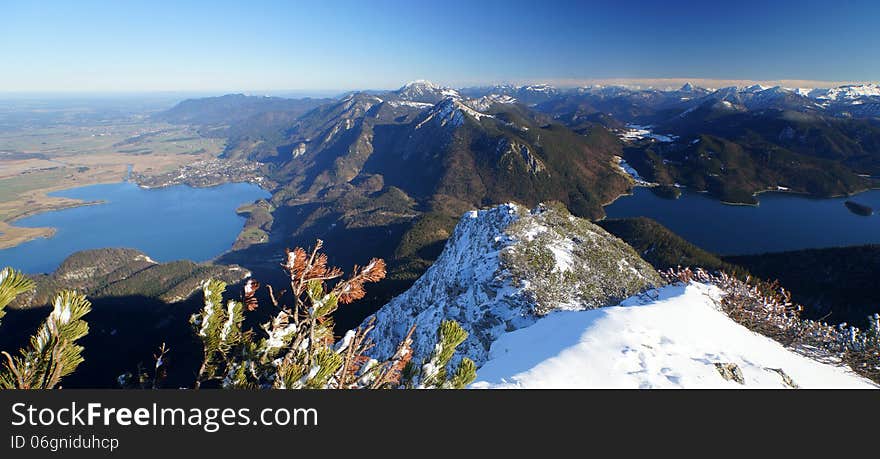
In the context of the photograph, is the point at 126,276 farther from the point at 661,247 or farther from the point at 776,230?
the point at 776,230

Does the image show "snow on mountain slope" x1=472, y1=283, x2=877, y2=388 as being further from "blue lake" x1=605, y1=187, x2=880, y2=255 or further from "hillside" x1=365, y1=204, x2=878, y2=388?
"blue lake" x1=605, y1=187, x2=880, y2=255

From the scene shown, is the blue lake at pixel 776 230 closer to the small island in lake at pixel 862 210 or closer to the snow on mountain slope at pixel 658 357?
the small island in lake at pixel 862 210

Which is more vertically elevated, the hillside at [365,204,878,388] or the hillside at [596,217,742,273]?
the hillside at [365,204,878,388]

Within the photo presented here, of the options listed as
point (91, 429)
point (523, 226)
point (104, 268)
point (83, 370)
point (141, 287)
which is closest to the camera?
point (91, 429)

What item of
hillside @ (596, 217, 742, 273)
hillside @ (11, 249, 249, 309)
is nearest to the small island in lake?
hillside @ (596, 217, 742, 273)

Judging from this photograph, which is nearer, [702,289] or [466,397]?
[466,397]

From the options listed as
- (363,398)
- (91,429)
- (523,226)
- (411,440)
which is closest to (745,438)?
(411,440)

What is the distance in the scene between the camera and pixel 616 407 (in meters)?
5.25

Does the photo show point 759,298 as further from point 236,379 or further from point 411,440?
point 236,379

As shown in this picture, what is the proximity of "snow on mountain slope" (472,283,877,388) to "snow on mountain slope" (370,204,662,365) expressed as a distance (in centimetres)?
1323

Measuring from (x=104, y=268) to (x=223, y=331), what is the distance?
24314 cm

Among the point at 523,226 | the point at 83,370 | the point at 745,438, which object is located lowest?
the point at 83,370

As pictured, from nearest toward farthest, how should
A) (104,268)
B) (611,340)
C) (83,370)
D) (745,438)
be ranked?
(745,438), (611,340), (83,370), (104,268)

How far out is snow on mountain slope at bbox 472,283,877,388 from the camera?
10078mm
